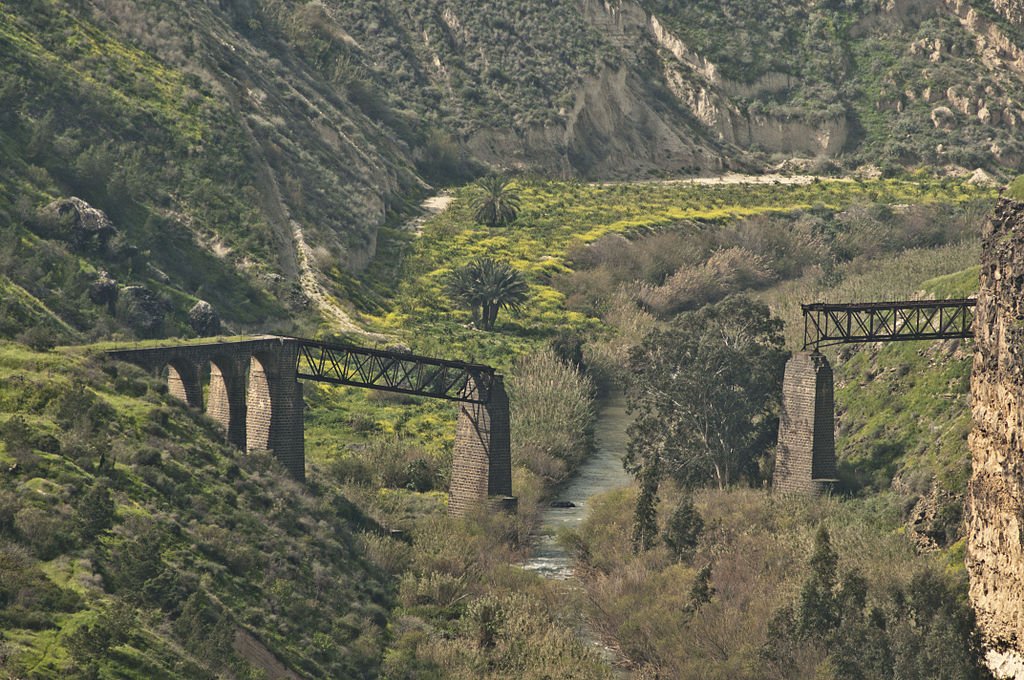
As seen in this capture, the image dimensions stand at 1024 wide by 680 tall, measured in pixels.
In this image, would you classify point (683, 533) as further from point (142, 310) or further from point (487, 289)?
point (487, 289)

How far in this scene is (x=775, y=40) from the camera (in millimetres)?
184250

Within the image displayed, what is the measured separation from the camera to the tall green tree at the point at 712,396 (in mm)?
77625

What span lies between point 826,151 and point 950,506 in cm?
10976

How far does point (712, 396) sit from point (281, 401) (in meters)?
20.2

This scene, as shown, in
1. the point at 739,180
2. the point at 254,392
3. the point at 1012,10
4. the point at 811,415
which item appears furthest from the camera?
the point at 1012,10

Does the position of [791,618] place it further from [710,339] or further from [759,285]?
[759,285]

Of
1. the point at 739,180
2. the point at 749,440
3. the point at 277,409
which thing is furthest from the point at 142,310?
the point at 739,180

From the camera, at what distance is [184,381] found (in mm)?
67750

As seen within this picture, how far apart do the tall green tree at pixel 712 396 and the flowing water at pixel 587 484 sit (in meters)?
3.36

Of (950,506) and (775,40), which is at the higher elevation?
(775,40)

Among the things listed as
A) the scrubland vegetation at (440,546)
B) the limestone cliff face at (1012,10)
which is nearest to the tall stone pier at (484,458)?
the scrubland vegetation at (440,546)

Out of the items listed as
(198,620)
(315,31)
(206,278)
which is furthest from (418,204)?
(198,620)

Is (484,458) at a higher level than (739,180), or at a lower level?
lower

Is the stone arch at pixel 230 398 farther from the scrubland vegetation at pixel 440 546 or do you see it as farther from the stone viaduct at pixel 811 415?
the stone viaduct at pixel 811 415
